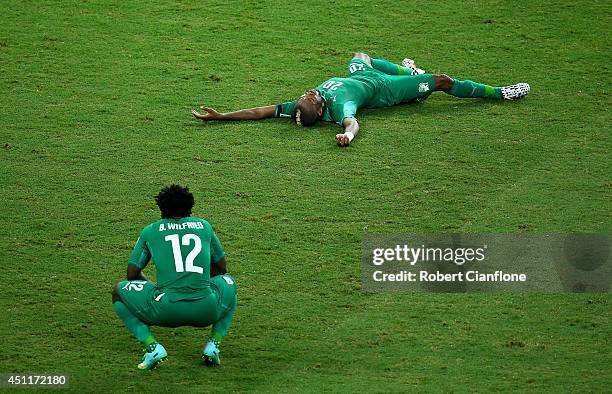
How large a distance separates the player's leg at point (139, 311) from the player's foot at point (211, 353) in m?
0.26

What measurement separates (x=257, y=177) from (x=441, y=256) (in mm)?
2092

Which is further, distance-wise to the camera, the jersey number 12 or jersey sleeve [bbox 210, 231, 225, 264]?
jersey sleeve [bbox 210, 231, 225, 264]

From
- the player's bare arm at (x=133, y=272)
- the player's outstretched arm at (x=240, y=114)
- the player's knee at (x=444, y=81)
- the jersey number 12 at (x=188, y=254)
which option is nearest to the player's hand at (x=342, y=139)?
the player's outstretched arm at (x=240, y=114)

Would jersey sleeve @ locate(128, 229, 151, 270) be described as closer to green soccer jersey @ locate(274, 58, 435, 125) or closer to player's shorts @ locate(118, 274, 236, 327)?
player's shorts @ locate(118, 274, 236, 327)

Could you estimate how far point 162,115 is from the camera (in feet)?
40.4

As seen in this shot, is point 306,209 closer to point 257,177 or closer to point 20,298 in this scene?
point 257,177

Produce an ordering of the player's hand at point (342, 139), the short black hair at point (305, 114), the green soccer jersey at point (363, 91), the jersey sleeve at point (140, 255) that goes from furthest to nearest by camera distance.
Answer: the green soccer jersey at point (363, 91) < the short black hair at point (305, 114) < the player's hand at point (342, 139) < the jersey sleeve at point (140, 255)

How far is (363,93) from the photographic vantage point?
12.2 meters

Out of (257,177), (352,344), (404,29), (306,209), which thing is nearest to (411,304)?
(352,344)

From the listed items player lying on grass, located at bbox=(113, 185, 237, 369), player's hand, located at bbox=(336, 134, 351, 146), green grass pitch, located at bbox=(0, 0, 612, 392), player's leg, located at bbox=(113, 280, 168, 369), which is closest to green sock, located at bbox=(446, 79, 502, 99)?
green grass pitch, located at bbox=(0, 0, 612, 392)

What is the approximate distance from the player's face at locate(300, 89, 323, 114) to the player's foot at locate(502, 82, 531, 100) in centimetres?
195

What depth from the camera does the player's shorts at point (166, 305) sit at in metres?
8.14

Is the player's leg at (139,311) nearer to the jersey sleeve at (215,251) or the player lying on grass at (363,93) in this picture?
the jersey sleeve at (215,251)

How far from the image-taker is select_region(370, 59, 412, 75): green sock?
1275 cm
